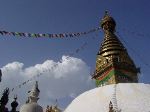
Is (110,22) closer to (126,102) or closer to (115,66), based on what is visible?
(115,66)

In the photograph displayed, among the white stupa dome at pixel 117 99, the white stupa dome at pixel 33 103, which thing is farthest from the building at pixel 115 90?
the white stupa dome at pixel 33 103

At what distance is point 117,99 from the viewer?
66.3 ft

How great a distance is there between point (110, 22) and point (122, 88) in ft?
55.0

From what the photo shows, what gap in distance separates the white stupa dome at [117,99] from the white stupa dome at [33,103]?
9673 millimetres

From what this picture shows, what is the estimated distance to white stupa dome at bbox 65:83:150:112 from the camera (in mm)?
19375

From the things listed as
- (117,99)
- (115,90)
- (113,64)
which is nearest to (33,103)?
(113,64)

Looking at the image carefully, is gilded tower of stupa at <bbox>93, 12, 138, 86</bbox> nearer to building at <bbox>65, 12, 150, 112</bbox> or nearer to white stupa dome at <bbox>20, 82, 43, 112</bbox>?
building at <bbox>65, 12, 150, 112</bbox>

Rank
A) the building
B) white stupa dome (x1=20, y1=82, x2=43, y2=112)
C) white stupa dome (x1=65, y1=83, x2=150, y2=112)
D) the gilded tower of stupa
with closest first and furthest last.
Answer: white stupa dome (x1=65, y1=83, x2=150, y2=112), the building, the gilded tower of stupa, white stupa dome (x1=20, y1=82, x2=43, y2=112)

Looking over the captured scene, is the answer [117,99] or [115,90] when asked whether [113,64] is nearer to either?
[115,90]

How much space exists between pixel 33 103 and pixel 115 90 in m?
13.5

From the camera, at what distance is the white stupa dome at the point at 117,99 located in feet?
63.6

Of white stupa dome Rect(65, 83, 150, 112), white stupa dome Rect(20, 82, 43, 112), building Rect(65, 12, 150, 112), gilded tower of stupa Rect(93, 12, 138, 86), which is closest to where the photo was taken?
white stupa dome Rect(65, 83, 150, 112)

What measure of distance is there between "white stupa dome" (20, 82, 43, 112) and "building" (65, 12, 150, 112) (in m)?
7.09

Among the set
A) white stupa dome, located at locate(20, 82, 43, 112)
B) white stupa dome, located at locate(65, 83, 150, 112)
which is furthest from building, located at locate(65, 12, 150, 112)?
white stupa dome, located at locate(20, 82, 43, 112)
